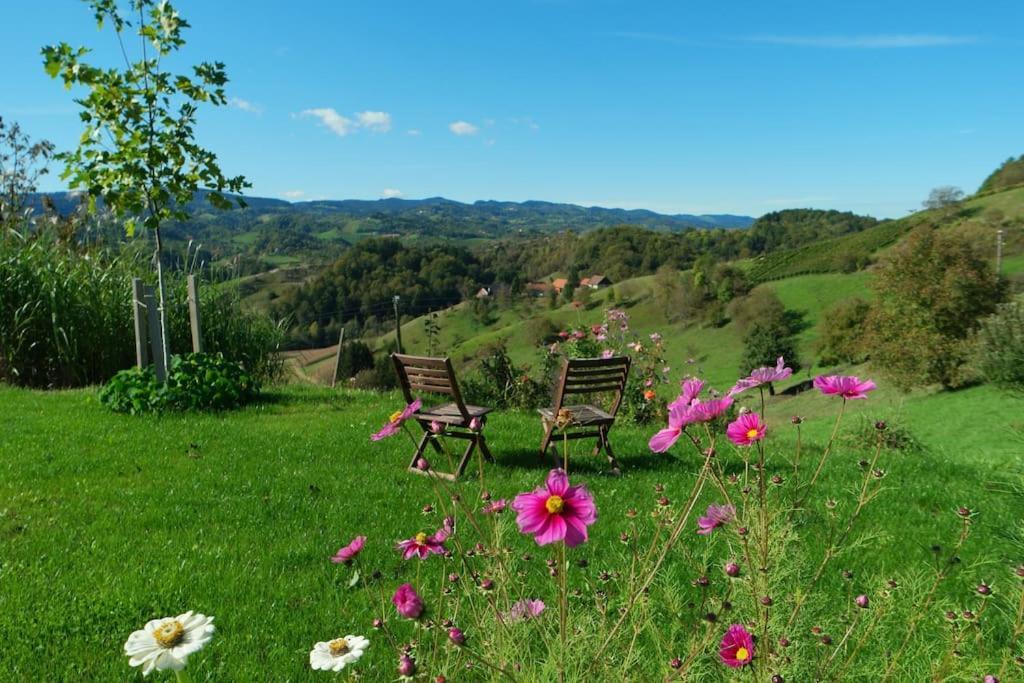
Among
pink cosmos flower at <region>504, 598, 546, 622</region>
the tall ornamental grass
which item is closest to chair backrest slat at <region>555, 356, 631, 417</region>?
pink cosmos flower at <region>504, 598, 546, 622</region>

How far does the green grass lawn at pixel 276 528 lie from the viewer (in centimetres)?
250

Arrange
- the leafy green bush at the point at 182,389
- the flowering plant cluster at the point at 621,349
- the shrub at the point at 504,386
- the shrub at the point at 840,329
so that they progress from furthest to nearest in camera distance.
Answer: the shrub at the point at 840,329 < the shrub at the point at 504,386 < the flowering plant cluster at the point at 621,349 < the leafy green bush at the point at 182,389

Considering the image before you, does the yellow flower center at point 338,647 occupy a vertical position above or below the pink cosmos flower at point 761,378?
below

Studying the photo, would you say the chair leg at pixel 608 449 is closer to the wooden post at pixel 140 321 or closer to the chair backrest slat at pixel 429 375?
the chair backrest slat at pixel 429 375

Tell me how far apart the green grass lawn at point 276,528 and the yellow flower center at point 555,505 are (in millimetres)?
585

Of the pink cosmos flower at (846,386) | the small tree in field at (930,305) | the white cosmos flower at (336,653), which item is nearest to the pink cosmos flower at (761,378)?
the pink cosmos flower at (846,386)

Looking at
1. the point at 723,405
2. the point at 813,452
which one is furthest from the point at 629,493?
the point at 723,405

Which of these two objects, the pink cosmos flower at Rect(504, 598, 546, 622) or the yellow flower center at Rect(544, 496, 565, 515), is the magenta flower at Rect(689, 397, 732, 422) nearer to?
the yellow flower center at Rect(544, 496, 565, 515)

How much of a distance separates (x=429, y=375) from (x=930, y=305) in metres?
29.0

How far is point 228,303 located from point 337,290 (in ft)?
153

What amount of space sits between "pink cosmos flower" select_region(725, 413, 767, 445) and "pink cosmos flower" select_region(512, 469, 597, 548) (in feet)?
1.07

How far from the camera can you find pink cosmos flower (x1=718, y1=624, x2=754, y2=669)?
42.6 inches

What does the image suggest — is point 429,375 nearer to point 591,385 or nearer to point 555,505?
point 591,385

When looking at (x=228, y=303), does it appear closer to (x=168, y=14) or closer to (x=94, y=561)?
(x=168, y=14)
